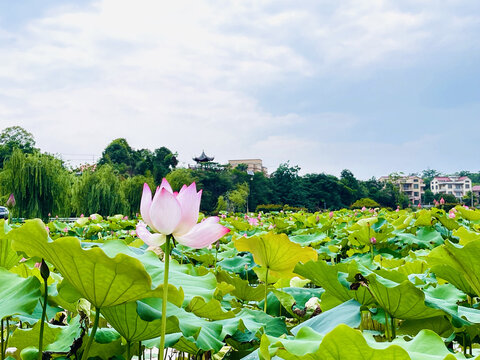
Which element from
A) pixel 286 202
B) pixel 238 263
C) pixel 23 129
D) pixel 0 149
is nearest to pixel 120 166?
pixel 0 149

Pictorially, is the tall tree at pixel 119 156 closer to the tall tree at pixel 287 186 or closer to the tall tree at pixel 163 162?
the tall tree at pixel 163 162

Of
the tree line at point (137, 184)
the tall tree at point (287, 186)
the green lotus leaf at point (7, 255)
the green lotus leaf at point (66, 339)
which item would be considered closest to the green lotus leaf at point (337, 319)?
the green lotus leaf at point (66, 339)

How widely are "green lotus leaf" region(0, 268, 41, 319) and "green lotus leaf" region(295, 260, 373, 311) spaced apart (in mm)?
547

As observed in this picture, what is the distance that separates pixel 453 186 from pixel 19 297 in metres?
69.3

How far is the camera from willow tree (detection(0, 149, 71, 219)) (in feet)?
36.3

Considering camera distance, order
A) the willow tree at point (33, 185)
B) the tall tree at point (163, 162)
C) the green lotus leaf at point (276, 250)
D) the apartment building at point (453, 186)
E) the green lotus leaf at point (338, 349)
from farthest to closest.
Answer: the apartment building at point (453, 186)
the tall tree at point (163, 162)
the willow tree at point (33, 185)
the green lotus leaf at point (276, 250)
the green lotus leaf at point (338, 349)

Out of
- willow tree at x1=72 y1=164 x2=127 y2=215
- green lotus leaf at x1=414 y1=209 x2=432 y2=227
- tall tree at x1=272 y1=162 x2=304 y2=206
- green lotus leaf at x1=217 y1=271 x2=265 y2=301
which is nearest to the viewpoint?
green lotus leaf at x1=217 y1=271 x2=265 y2=301

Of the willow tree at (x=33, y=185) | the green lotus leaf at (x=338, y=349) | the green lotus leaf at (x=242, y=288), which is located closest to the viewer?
the green lotus leaf at (x=338, y=349)

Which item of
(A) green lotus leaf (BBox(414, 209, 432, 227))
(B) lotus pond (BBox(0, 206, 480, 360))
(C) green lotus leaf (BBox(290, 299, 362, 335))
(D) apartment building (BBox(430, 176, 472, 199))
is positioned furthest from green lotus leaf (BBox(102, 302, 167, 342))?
(D) apartment building (BBox(430, 176, 472, 199))

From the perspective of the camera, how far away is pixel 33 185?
11180 millimetres

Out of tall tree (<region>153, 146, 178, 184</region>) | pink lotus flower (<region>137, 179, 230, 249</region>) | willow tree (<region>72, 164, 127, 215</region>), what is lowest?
willow tree (<region>72, 164, 127, 215</region>)

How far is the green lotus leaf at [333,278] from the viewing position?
2.87 ft

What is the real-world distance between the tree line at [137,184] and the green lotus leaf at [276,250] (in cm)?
1105

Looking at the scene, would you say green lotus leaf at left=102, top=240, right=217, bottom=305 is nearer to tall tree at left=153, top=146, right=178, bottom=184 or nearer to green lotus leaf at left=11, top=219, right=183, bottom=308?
green lotus leaf at left=11, top=219, right=183, bottom=308
